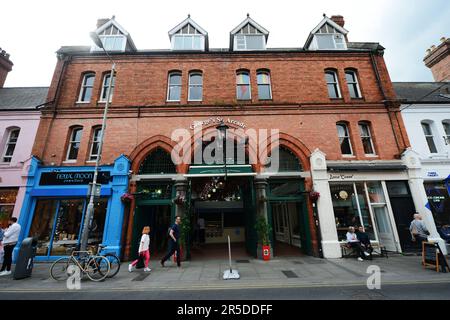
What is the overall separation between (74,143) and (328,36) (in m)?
18.3

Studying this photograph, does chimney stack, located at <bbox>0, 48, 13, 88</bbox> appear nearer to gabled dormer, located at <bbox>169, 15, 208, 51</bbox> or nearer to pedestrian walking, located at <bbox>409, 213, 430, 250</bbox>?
gabled dormer, located at <bbox>169, 15, 208, 51</bbox>

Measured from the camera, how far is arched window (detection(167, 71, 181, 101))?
1271cm

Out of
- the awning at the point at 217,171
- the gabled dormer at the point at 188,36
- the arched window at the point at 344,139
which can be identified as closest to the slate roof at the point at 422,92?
the arched window at the point at 344,139

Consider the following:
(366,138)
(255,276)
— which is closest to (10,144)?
(255,276)

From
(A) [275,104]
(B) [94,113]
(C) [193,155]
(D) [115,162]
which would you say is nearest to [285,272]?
(C) [193,155]

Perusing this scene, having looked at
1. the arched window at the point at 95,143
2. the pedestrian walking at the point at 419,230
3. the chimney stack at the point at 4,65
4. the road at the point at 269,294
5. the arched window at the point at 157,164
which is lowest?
the road at the point at 269,294

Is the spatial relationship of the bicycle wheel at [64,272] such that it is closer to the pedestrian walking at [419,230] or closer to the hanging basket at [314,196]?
the hanging basket at [314,196]

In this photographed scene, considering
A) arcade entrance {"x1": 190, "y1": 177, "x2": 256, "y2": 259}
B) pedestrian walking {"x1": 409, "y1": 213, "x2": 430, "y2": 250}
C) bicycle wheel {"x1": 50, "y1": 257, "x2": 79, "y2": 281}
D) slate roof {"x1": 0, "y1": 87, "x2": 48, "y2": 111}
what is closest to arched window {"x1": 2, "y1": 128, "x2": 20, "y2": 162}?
slate roof {"x1": 0, "y1": 87, "x2": 48, "y2": 111}

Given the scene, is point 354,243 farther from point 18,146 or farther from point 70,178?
Result: point 18,146

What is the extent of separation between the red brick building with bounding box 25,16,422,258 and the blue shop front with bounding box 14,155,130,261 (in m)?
0.55

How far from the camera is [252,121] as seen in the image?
39.1 feet

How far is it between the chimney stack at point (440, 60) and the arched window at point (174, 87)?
789 inches

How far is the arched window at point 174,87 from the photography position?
12711 millimetres

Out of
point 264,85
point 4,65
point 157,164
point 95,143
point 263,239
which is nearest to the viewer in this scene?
point 263,239
